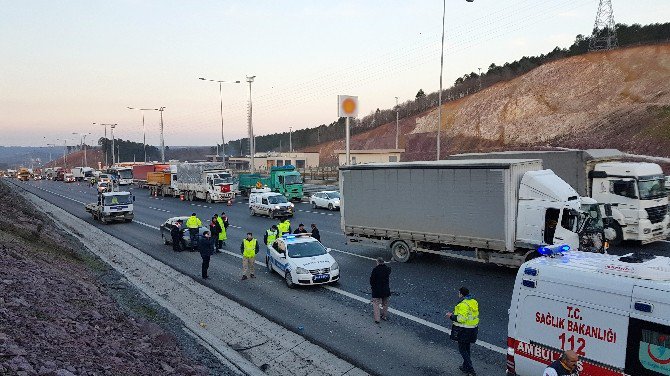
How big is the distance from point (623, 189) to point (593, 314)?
1633cm

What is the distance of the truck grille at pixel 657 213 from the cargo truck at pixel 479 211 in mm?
5632

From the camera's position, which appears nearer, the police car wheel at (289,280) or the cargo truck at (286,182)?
the police car wheel at (289,280)

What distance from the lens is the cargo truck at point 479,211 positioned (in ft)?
50.5

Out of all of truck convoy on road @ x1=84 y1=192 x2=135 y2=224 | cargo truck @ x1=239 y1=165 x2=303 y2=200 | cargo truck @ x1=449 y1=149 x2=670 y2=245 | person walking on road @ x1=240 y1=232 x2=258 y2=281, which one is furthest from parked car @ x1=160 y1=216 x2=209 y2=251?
cargo truck @ x1=239 y1=165 x2=303 y2=200

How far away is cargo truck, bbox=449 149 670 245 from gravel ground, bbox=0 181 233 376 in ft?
55.0

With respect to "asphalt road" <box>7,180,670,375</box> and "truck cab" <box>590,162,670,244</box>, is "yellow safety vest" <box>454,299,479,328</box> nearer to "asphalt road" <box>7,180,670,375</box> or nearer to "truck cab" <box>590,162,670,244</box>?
"asphalt road" <box>7,180,670,375</box>

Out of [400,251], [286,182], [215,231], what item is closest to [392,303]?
[400,251]

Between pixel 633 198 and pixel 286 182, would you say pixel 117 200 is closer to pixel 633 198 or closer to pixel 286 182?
pixel 286 182

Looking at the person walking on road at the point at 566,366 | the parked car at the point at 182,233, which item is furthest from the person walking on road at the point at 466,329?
the parked car at the point at 182,233

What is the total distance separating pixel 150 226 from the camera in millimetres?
31484

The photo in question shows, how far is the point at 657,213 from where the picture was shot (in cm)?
2078

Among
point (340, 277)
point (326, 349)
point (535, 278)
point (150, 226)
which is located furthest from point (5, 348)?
point (150, 226)

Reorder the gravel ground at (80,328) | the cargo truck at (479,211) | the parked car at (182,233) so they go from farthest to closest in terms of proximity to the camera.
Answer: the parked car at (182,233), the cargo truck at (479,211), the gravel ground at (80,328)

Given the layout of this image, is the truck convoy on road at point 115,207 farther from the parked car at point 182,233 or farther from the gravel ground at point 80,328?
the gravel ground at point 80,328
